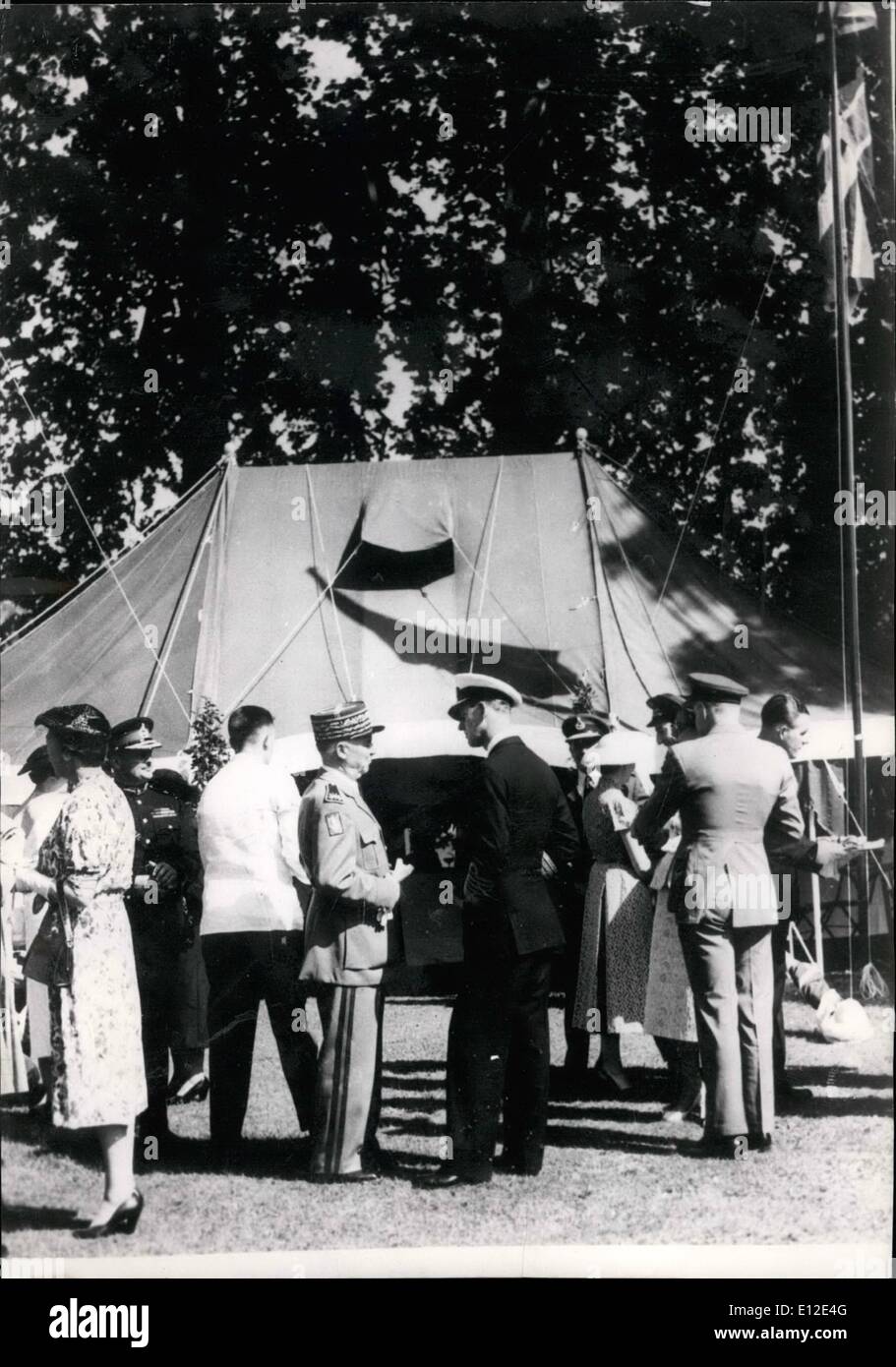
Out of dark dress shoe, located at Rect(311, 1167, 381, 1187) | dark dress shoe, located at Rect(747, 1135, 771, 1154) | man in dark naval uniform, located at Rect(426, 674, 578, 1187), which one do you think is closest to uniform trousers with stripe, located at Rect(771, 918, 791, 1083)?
dark dress shoe, located at Rect(747, 1135, 771, 1154)

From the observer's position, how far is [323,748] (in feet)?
14.6

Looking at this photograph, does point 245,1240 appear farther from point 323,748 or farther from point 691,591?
point 691,591

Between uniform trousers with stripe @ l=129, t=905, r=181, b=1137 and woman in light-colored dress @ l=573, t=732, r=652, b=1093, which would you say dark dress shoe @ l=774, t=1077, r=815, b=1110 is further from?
uniform trousers with stripe @ l=129, t=905, r=181, b=1137

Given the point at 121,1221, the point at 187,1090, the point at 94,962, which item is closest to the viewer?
the point at 94,962

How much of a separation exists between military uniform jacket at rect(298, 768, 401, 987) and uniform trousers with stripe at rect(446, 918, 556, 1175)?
32cm

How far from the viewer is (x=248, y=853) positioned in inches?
188

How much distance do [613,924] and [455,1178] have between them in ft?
4.33

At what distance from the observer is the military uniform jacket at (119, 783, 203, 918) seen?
192 inches

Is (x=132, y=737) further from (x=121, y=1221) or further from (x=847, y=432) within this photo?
(x=847, y=432)

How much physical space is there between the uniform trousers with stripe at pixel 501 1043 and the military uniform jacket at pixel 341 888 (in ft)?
1.04

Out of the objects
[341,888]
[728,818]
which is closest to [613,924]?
[728,818]

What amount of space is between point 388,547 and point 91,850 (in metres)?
2.59

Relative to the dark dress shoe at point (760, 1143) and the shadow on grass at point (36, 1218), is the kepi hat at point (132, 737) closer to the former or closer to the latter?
the shadow on grass at point (36, 1218)
